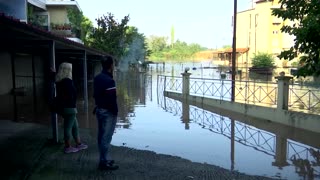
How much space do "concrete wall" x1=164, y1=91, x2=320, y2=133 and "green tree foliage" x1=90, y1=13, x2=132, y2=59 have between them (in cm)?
1714

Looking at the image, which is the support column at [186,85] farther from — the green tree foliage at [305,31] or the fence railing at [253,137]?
the green tree foliage at [305,31]

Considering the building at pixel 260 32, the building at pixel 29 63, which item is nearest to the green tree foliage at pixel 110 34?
the building at pixel 29 63

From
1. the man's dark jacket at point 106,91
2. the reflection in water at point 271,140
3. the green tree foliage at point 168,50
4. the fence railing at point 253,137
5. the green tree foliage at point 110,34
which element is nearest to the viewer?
the man's dark jacket at point 106,91

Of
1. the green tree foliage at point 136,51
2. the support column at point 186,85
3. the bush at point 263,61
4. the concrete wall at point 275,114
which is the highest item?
the green tree foliage at point 136,51

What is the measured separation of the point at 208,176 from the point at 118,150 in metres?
2.47

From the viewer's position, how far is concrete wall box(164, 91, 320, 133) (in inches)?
502

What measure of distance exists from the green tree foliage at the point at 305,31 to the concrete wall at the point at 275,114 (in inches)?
191

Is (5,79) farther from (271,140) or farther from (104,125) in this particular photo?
(104,125)

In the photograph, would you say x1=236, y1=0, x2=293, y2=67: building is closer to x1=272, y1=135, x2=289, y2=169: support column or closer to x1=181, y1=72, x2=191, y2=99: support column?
x1=181, y1=72, x2=191, y2=99: support column

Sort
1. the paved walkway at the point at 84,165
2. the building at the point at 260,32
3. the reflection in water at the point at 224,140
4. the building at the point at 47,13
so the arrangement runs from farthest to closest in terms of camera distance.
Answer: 1. the building at the point at 260,32
2. the building at the point at 47,13
3. the reflection in water at the point at 224,140
4. the paved walkway at the point at 84,165

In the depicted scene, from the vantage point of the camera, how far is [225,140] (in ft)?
37.3

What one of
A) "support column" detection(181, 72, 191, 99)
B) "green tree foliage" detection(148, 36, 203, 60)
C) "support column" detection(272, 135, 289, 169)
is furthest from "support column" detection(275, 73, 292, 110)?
"green tree foliage" detection(148, 36, 203, 60)

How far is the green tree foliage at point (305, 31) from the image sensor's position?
7.24m

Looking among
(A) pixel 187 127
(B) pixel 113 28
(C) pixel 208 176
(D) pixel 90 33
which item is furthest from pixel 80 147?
(D) pixel 90 33
